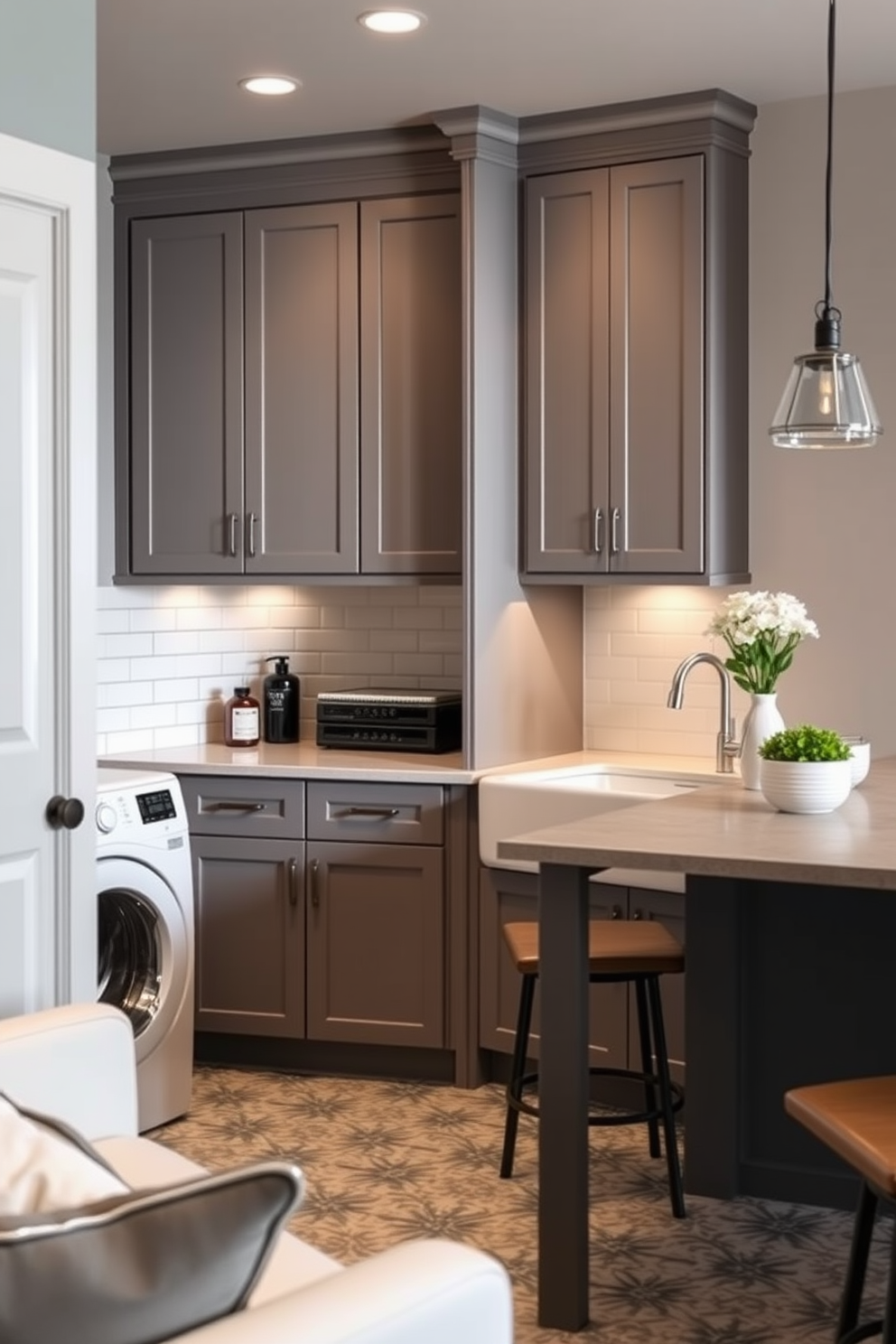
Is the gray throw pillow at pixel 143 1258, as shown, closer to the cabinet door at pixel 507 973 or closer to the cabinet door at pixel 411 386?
the cabinet door at pixel 507 973

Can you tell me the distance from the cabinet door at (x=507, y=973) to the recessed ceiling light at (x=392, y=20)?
2.19 meters

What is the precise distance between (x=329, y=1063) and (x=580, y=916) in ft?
6.44

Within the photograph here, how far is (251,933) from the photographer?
5.01 m

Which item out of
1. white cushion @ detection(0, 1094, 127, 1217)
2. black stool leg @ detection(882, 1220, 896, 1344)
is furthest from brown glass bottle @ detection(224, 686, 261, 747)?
white cushion @ detection(0, 1094, 127, 1217)

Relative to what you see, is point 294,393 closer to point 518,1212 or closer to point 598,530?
point 598,530

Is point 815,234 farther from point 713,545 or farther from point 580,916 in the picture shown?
point 580,916

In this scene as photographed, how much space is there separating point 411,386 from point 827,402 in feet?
6.51

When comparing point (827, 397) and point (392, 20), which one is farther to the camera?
point (392, 20)

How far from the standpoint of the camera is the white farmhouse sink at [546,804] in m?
4.51

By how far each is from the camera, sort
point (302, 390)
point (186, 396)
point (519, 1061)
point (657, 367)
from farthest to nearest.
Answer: point (186, 396) < point (302, 390) < point (657, 367) < point (519, 1061)

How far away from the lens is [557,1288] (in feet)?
10.7

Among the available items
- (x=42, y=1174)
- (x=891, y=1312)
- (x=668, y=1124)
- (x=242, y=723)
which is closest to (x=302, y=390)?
(x=242, y=723)

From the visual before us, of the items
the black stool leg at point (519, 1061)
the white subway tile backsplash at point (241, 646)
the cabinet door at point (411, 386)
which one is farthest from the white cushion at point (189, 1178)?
the white subway tile backsplash at point (241, 646)

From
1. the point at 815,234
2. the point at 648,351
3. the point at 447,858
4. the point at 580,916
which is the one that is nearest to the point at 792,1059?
the point at 580,916
